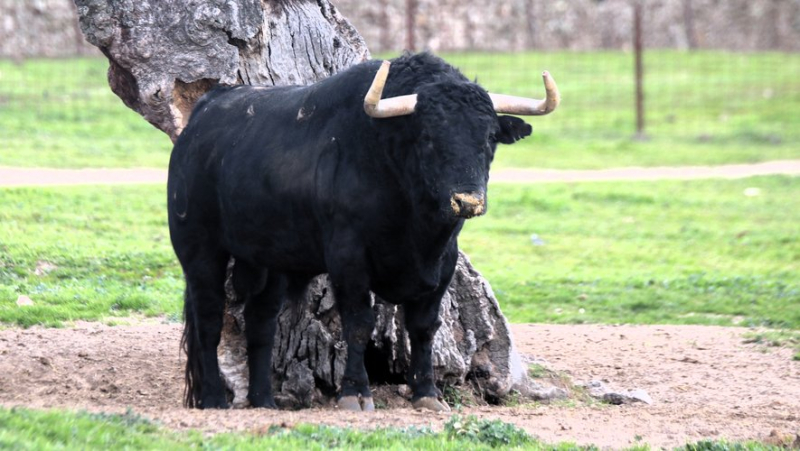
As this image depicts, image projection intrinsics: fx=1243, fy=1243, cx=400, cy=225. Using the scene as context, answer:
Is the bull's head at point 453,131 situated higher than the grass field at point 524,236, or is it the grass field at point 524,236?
the bull's head at point 453,131

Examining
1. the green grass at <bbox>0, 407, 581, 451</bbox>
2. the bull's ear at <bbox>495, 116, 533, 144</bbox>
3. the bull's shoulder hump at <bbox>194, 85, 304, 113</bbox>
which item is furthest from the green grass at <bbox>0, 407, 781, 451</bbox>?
the bull's shoulder hump at <bbox>194, 85, 304, 113</bbox>

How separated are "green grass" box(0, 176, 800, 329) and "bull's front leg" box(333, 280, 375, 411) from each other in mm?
3421

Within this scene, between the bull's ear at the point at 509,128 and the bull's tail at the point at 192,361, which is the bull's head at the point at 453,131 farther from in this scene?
the bull's tail at the point at 192,361

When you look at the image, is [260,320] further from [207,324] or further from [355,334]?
[355,334]

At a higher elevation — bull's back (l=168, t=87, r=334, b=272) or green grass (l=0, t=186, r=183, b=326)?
bull's back (l=168, t=87, r=334, b=272)

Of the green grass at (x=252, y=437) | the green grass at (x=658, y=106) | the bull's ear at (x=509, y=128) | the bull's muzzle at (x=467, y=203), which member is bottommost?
the green grass at (x=658, y=106)

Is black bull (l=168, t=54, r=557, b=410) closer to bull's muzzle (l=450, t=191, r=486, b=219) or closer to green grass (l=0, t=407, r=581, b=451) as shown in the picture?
bull's muzzle (l=450, t=191, r=486, b=219)

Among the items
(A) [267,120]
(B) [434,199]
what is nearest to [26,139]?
(A) [267,120]

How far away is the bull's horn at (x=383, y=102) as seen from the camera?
6105 mm

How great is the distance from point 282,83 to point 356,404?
254cm

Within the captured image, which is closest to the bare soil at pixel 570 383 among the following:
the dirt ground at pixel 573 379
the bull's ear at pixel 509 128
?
the dirt ground at pixel 573 379

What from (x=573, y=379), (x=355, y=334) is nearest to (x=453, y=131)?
(x=355, y=334)

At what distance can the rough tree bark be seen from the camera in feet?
25.1

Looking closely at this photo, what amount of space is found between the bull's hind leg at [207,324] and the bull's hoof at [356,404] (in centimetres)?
92
